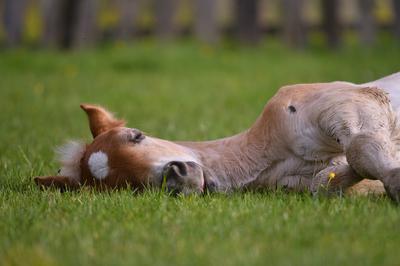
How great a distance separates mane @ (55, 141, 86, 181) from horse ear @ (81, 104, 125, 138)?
0.68 feet

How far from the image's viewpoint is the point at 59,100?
32.6 ft

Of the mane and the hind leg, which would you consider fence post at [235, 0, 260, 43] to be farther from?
the hind leg

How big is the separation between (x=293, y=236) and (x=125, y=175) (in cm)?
143

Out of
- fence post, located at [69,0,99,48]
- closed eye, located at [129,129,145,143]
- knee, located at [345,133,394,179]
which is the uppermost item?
knee, located at [345,133,394,179]

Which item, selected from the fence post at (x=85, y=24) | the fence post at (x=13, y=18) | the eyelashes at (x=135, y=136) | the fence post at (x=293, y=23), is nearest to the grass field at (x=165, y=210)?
the eyelashes at (x=135, y=136)

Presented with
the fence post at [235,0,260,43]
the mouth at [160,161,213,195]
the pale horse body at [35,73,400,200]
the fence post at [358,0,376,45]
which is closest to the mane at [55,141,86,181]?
the pale horse body at [35,73,400,200]

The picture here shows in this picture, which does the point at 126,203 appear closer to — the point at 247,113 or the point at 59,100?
the point at 247,113

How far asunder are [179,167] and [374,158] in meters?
1.04

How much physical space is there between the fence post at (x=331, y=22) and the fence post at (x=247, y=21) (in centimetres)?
126

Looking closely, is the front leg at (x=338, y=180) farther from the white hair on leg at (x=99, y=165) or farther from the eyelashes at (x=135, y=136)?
the white hair on leg at (x=99, y=165)

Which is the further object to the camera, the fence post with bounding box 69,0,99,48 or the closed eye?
the fence post with bounding box 69,0,99,48

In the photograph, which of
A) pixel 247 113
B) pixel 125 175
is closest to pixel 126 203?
pixel 125 175

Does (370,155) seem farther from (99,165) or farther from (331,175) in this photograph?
Answer: (99,165)

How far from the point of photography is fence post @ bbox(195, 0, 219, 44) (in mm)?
14367
